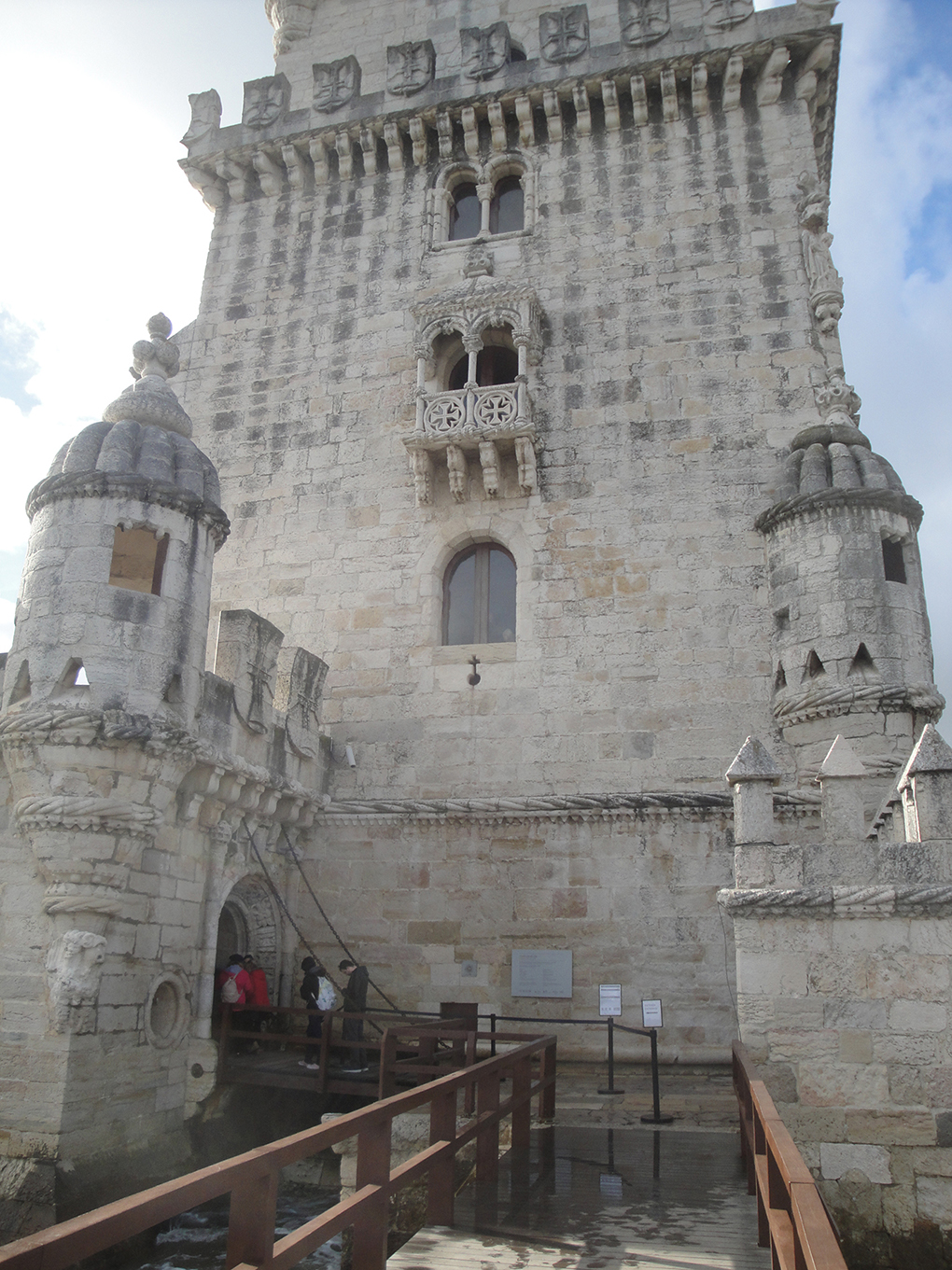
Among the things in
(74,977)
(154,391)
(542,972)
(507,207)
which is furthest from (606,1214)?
(507,207)

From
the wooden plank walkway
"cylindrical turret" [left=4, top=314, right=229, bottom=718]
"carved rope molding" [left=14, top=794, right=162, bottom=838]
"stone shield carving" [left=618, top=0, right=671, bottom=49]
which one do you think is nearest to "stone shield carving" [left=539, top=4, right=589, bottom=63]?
"stone shield carving" [left=618, top=0, right=671, bottom=49]

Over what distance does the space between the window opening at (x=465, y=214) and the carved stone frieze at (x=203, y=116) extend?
172 inches

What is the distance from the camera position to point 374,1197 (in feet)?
14.6

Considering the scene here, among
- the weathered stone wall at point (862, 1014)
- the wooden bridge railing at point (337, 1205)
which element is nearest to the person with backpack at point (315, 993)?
the wooden bridge railing at point (337, 1205)

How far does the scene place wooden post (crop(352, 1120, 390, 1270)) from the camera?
14.3 feet

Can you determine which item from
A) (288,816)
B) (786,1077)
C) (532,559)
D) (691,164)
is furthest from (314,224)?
(786,1077)

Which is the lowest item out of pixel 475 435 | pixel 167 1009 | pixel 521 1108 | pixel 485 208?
pixel 521 1108

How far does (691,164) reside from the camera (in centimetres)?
1418

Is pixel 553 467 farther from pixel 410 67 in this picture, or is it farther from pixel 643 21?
pixel 410 67

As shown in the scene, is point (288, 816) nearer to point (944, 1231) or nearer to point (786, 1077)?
point (786, 1077)

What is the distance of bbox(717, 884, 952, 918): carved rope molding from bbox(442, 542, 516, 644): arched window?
610 cm

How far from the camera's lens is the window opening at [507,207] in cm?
1498

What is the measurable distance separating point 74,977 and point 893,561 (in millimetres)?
9533

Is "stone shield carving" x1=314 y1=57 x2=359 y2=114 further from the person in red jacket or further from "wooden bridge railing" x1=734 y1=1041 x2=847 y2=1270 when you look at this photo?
"wooden bridge railing" x1=734 y1=1041 x2=847 y2=1270
